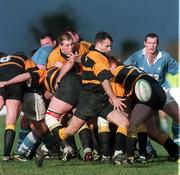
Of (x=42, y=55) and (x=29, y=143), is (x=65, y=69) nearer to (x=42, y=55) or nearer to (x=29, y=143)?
(x=29, y=143)

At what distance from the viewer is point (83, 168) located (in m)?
8.91

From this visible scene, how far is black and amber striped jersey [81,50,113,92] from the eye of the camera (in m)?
8.87

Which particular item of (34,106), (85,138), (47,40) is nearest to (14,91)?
(34,106)

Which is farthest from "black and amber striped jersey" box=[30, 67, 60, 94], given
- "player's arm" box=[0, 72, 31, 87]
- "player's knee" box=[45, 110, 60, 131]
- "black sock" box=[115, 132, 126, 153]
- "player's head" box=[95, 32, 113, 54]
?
"black sock" box=[115, 132, 126, 153]

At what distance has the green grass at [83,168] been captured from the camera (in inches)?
335

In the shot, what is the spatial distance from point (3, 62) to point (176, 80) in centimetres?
474

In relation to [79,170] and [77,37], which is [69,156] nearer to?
[79,170]

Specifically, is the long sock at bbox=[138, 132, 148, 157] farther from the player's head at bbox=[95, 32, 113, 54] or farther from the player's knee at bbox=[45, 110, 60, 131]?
the player's head at bbox=[95, 32, 113, 54]

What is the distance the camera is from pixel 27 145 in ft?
34.0

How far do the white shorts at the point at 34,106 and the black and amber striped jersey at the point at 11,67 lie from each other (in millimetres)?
387

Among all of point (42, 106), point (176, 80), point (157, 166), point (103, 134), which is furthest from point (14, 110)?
point (176, 80)

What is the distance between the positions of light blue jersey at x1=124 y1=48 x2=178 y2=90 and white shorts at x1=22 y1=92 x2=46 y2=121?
4.66 ft

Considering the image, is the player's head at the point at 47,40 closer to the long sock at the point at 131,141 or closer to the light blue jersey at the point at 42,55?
the light blue jersey at the point at 42,55

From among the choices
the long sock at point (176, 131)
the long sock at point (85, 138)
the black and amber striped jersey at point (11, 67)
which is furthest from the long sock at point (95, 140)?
the long sock at point (176, 131)
